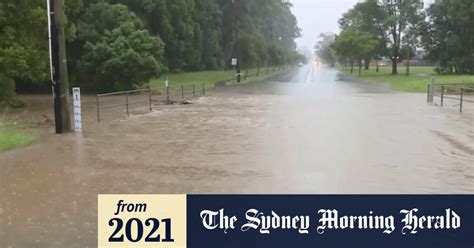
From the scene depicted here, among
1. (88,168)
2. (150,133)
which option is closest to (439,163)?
(88,168)

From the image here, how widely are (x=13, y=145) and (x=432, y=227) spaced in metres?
9.55

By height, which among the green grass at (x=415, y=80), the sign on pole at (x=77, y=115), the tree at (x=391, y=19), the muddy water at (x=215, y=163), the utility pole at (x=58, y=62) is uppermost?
the tree at (x=391, y=19)

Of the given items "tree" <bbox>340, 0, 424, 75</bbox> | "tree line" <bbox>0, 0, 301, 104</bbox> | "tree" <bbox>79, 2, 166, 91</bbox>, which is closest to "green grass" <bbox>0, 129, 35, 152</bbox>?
"tree line" <bbox>0, 0, 301, 104</bbox>

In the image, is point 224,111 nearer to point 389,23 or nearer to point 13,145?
point 13,145

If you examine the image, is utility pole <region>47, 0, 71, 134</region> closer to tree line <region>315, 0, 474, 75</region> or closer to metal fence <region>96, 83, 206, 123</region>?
metal fence <region>96, 83, 206, 123</region>

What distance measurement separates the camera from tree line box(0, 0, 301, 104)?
2162 cm

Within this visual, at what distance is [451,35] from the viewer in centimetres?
6412

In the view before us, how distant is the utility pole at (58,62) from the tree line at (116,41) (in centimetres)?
753

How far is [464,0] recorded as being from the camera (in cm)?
6103

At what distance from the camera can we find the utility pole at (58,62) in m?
13.7

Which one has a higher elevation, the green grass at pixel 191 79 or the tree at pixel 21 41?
the tree at pixel 21 41

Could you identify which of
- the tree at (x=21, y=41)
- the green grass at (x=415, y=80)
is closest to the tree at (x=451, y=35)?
the green grass at (x=415, y=80)

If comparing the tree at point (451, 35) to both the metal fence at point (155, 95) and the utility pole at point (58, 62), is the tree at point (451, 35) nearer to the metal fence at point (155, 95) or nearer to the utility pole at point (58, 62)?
the metal fence at point (155, 95)

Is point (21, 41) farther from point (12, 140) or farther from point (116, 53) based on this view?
point (116, 53)
